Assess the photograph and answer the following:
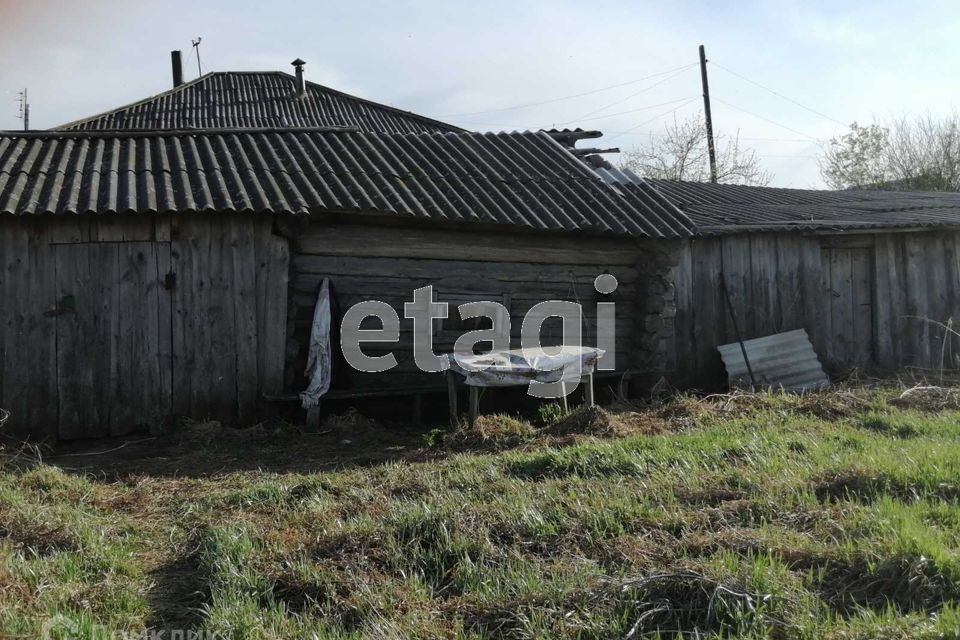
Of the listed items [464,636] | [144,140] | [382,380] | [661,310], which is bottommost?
[464,636]

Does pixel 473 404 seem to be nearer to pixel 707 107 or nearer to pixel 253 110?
pixel 253 110

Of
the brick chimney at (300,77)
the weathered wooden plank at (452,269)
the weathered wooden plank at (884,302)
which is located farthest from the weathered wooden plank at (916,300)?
the brick chimney at (300,77)

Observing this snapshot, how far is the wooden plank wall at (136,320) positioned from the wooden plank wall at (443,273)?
1.19 feet

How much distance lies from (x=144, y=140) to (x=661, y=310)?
6685 millimetres

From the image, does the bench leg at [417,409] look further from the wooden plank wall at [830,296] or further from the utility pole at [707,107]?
the utility pole at [707,107]

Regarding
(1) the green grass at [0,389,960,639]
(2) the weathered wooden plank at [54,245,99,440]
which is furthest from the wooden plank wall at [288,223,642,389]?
(1) the green grass at [0,389,960,639]

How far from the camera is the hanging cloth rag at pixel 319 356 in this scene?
9055 mm

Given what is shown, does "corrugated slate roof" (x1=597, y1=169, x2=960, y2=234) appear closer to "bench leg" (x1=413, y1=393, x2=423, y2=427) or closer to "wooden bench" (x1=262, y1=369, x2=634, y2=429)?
"wooden bench" (x1=262, y1=369, x2=634, y2=429)

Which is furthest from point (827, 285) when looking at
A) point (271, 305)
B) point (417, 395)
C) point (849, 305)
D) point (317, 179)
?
point (271, 305)

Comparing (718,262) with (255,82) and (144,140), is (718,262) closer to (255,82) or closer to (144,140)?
(144,140)

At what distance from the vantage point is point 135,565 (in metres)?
4.86

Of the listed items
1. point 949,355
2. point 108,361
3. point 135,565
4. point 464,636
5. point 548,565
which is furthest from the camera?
point 949,355

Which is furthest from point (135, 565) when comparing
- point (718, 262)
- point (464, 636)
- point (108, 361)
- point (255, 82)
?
point (255, 82)

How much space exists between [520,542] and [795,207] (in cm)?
1163
